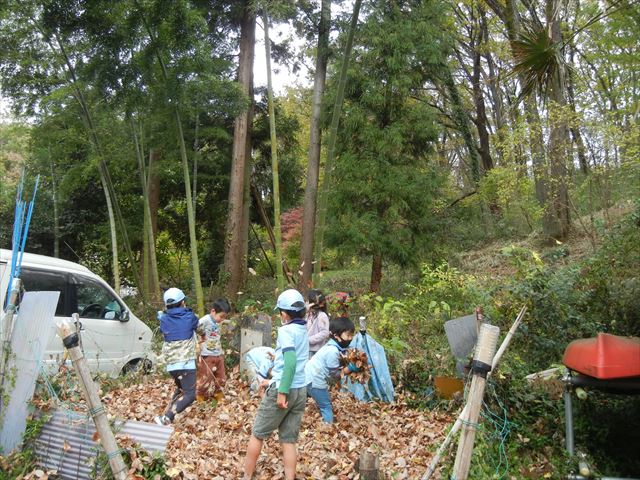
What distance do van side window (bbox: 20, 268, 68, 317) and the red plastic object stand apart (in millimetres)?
6122

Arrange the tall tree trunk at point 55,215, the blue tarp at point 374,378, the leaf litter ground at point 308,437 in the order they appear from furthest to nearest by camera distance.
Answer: the tall tree trunk at point 55,215 → the blue tarp at point 374,378 → the leaf litter ground at point 308,437

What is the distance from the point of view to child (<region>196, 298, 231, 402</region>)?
21.0ft

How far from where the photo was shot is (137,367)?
8008 mm

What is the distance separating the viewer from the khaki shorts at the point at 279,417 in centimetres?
425

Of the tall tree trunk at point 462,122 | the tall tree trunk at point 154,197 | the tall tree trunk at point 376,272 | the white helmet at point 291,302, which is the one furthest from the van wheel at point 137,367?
the tall tree trunk at point 462,122

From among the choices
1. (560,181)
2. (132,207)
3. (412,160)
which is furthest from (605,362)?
(132,207)

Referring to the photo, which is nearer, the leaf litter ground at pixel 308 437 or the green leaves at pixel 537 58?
the leaf litter ground at pixel 308 437

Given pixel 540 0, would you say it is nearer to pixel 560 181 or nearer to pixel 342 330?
pixel 560 181

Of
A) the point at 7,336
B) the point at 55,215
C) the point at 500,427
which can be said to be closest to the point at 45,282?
the point at 7,336

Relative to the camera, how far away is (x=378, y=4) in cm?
1306

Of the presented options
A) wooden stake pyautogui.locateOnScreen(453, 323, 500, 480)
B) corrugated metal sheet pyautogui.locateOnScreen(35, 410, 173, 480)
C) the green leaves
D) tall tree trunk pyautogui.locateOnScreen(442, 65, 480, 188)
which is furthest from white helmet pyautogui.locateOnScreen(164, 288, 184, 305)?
tall tree trunk pyautogui.locateOnScreen(442, 65, 480, 188)

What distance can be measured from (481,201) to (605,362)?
49.9 ft

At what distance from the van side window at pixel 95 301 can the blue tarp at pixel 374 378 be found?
373cm

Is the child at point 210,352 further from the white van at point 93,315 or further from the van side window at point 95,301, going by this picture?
the van side window at point 95,301
